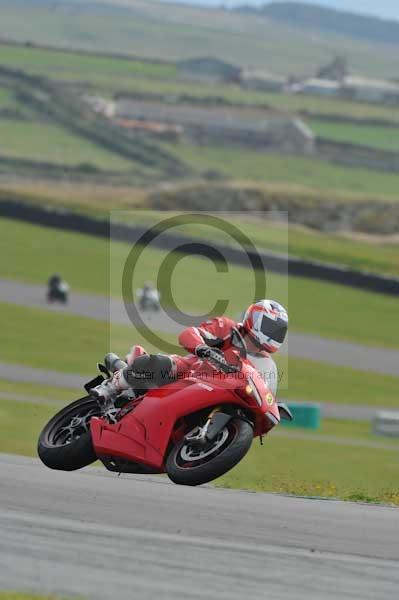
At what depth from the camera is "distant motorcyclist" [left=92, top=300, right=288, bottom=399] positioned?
11.0 m

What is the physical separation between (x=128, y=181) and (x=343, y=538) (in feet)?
288

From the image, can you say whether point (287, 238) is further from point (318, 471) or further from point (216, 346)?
point (216, 346)

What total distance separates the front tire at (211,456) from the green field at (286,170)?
321 feet

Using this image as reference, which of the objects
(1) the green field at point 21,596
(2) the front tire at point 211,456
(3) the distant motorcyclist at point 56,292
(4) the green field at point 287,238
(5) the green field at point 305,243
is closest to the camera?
(1) the green field at point 21,596

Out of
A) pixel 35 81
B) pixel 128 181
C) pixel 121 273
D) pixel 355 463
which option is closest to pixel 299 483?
pixel 355 463

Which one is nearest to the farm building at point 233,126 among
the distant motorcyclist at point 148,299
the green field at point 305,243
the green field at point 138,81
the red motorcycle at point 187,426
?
the green field at point 138,81

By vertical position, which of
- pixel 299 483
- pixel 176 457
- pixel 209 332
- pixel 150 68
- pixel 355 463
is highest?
pixel 209 332

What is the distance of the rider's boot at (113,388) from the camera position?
11.5m

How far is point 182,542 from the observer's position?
8.47 m

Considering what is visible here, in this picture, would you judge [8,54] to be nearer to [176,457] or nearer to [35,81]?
[35,81]

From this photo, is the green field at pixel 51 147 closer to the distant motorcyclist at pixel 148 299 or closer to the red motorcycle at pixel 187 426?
the distant motorcyclist at pixel 148 299

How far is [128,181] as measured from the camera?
96125 mm

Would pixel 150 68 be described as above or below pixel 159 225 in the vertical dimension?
below

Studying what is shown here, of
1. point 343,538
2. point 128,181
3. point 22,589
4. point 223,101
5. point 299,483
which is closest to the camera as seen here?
point 22,589
